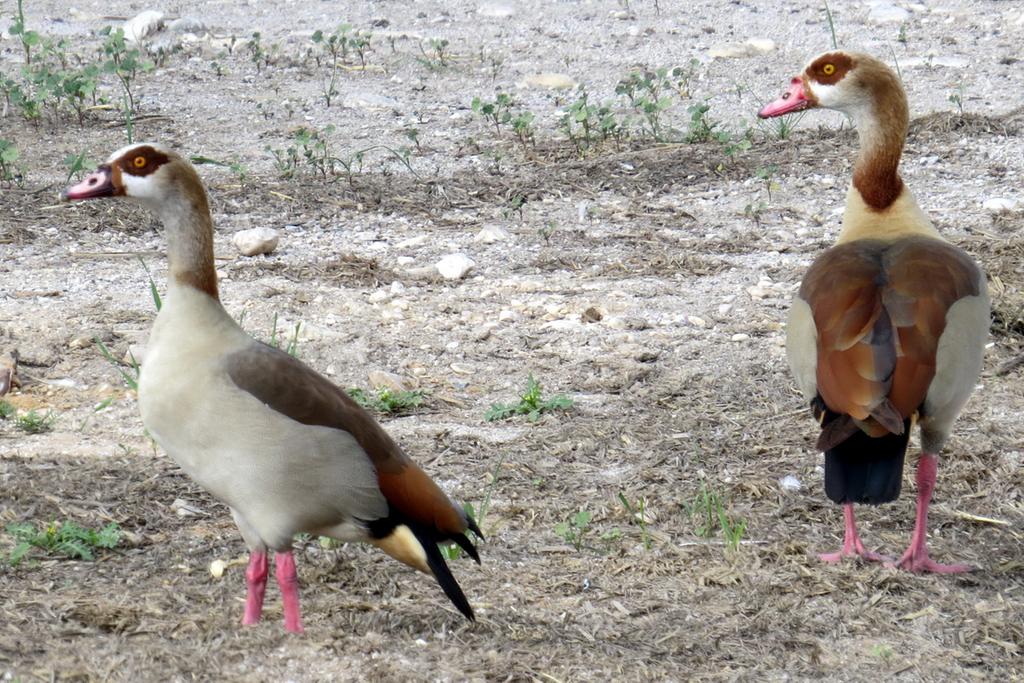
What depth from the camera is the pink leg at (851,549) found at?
4.36 meters

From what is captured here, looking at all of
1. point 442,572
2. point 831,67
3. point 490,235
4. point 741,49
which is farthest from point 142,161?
point 741,49

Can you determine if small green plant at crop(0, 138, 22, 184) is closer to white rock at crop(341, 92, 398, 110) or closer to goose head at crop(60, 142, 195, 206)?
white rock at crop(341, 92, 398, 110)

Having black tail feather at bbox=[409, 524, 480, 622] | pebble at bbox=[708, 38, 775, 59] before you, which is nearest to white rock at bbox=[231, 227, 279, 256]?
black tail feather at bbox=[409, 524, 480, 622]

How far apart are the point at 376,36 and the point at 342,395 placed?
8918 millimetres

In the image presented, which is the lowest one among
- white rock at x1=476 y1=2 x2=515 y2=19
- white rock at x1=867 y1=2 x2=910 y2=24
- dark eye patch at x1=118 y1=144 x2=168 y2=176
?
white rock at x1=867 y1=2 x2=910 y2=24

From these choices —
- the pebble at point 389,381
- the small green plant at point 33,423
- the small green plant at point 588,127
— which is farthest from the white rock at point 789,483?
the small green plant at point 588,127

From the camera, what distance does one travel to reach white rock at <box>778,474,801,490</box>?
4.91 metres

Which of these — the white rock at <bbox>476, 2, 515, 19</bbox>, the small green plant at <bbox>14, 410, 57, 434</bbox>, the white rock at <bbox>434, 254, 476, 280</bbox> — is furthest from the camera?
the white rock at <bbox>476, 2, 515, 19</bbox>

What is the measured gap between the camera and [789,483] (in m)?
4.93

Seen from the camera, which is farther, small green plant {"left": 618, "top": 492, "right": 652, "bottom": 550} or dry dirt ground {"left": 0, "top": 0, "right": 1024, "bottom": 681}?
small green plant {"left": 618, "top": 492, "right": 652, "bottom": 550}

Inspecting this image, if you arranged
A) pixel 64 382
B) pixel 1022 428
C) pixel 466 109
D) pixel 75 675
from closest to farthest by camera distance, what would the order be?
pixel 75 675 < pixel 1022 428 < pixel 64 382 < pixel 466 109

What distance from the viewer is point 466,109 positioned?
10.2 m

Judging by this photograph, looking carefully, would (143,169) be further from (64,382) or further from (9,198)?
(9,198)

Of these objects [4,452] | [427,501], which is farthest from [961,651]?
[4,452]
